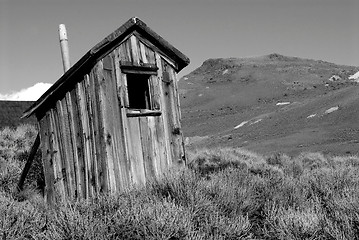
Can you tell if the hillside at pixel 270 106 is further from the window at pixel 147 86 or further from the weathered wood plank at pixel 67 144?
the weathered wood plank at pixel 67 144

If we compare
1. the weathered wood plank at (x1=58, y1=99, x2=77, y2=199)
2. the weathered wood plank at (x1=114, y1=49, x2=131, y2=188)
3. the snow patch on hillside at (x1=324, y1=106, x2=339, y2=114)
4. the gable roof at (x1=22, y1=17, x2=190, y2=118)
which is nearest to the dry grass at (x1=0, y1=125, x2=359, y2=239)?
the weathered wood plank at (x1=114, y1=49, x2=131, y2=188)

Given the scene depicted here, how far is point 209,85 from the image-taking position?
65938 millimetres

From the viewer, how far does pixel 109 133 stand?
20.5ft

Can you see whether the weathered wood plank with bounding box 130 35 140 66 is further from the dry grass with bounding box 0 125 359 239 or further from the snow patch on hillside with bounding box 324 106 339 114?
the snow patch on hillside with bounding box 324 106 339 114

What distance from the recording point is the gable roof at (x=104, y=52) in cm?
626

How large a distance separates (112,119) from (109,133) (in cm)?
25

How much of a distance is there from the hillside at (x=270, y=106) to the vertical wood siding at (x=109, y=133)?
1170 cm

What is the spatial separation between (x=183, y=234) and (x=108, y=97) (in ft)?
10.1

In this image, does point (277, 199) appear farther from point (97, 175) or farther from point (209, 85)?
point (209, 85)

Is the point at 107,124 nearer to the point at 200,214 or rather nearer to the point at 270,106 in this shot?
the point at 200,214

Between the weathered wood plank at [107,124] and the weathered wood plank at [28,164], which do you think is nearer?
the weathered wood plank at [107,124]

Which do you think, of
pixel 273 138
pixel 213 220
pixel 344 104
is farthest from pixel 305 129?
pixel 213 220

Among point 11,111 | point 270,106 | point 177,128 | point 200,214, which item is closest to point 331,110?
point 270,106

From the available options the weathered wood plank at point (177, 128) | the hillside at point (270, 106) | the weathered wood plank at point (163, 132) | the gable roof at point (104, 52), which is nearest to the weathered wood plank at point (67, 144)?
the gable roof at point (104, 52)
